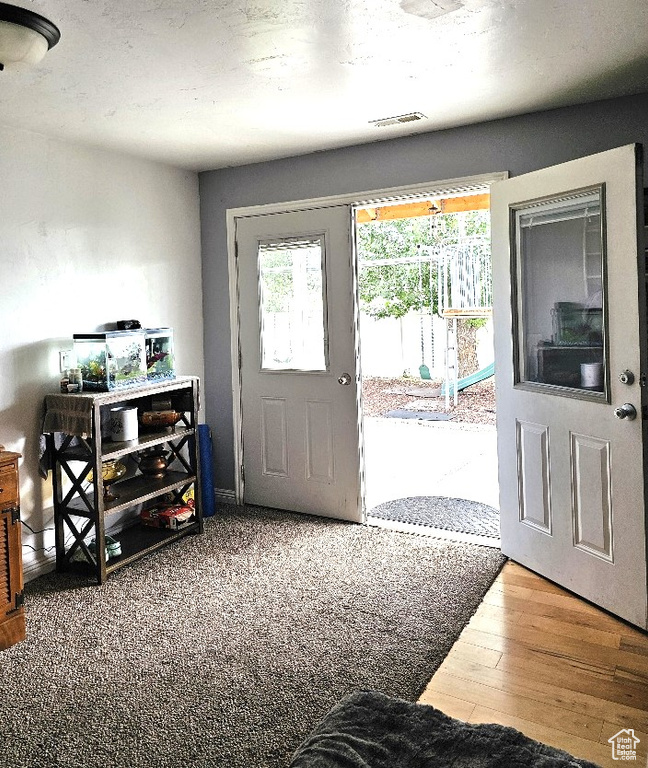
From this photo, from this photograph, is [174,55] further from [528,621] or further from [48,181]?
[528,621]

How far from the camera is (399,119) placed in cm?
353

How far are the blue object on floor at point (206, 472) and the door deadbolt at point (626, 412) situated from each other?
2.73m

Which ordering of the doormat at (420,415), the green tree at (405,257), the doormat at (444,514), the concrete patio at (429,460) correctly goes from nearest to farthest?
1. the doormat at (444,514)
2. the concrete patio at (429,460)
3. the doormat at (420,415)
4. the green tree at (405,257)

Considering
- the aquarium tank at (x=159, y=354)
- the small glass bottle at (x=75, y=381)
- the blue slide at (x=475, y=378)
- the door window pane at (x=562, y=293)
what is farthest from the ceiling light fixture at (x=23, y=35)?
the blue slide at (x=475, y=378)

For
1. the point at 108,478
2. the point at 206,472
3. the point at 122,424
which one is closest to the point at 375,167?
the point at 122,424

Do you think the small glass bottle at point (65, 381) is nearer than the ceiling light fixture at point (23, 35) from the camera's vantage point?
No

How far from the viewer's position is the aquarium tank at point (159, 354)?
3.99m

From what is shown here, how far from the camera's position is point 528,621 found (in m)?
2.94

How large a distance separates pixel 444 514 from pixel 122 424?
7.32ft

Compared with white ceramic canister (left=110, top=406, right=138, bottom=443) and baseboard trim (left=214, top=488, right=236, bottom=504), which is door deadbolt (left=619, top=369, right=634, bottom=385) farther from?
baseboard trim (left=214, top=488, right=236, bottom=504)

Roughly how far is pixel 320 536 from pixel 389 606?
1064mm

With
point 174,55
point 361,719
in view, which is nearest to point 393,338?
point 174,55

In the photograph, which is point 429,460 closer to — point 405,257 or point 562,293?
point 562,293

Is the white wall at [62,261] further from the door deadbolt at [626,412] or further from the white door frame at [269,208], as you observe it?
the door deadbolt at [626,412]
